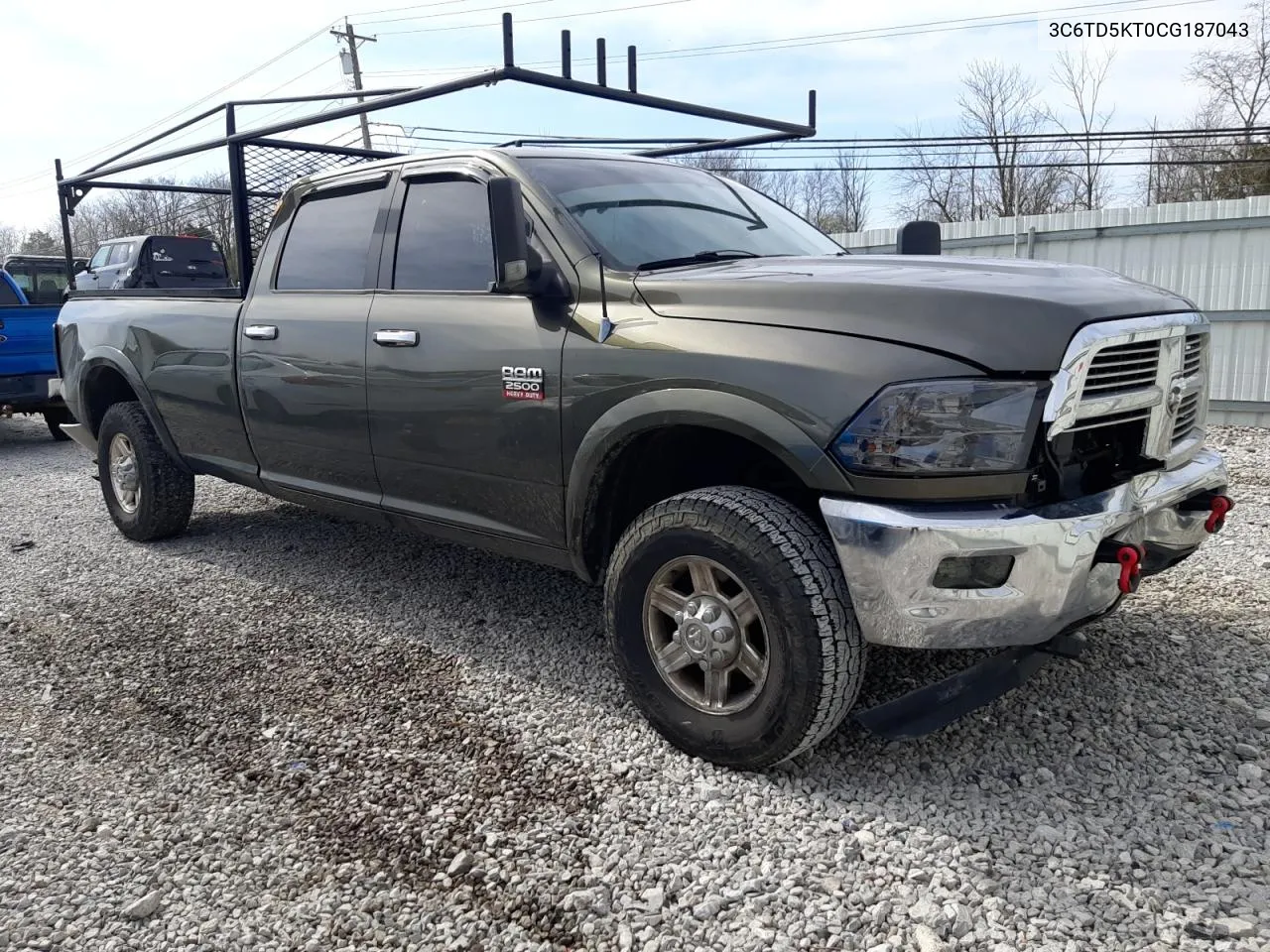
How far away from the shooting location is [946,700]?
8.91ft

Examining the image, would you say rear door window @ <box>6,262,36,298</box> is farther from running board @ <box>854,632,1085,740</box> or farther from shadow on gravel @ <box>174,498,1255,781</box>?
running board @ <box>854,632,1085,740</box>

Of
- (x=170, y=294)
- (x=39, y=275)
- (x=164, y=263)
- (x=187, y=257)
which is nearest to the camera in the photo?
(x=170, y=294)

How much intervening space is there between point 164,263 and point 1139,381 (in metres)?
15.7

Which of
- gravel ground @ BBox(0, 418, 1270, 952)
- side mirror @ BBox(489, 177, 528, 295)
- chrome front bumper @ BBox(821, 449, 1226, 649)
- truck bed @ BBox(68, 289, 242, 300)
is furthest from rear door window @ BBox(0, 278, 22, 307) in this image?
chrome front bumper @ BBox(821, 449, 1226, 649)

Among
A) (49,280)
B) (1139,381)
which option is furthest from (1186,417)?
(49,280)

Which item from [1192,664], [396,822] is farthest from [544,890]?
[1192,664]

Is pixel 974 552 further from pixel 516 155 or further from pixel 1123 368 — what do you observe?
pixel 516 155

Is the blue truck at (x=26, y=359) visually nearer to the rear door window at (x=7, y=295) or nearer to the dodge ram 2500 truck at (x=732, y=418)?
the rear door window at (x=7, y=295)

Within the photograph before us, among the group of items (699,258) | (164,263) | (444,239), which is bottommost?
(699,258)

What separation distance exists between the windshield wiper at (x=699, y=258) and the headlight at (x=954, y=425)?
1118 millimetres

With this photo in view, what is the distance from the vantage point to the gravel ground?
7.58 ft

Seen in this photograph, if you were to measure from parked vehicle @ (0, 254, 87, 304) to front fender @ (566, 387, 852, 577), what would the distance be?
1524cm

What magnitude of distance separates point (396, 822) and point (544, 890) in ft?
1.82

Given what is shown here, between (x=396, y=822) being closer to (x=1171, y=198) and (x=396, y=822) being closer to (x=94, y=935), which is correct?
(x=94, y=935)
